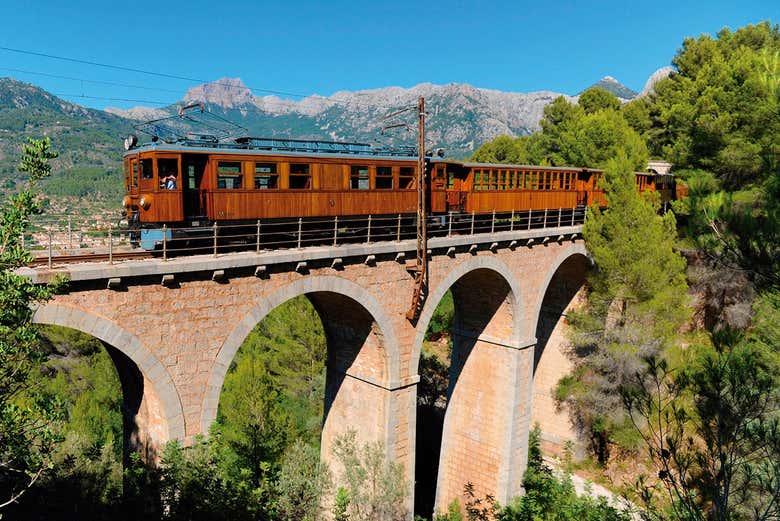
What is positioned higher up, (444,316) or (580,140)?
(580,140)

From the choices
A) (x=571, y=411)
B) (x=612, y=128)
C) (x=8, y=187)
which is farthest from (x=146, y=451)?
(x=8, y=187)

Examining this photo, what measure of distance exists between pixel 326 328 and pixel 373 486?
4779mm

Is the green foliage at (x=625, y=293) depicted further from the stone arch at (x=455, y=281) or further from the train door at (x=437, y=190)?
the train door at (x=437, y=190)

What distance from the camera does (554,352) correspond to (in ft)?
88.2

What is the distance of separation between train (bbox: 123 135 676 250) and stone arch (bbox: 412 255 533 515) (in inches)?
138

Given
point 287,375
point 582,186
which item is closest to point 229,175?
point 287,375

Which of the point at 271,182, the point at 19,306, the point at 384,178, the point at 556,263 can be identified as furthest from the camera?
the point at 556,263

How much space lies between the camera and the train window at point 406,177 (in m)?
17.1

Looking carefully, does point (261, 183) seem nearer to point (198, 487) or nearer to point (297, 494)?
point (198, 487)

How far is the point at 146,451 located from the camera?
1146 cm

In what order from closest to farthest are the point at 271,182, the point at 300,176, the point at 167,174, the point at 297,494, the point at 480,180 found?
the point at 167,174, the point at 297,494, the point at 271,182, the point at 300,176, the point at 480,180

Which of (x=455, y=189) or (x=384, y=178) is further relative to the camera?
(x=455, y=189)

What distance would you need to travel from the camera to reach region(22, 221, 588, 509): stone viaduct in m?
10.3

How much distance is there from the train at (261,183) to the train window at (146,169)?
0.07 ft
